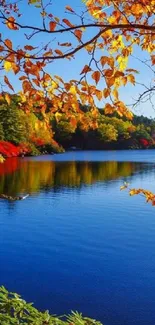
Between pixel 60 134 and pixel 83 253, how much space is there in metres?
62.2

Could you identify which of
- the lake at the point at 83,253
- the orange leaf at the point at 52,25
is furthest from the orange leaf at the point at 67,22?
the lake at the point at 83,253

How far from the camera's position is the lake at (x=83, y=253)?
24.3 feet

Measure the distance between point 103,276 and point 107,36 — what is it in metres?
5.80

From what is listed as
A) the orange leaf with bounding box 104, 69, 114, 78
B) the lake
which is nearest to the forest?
the orange leaf with bounding box 104, 69, 114, 78

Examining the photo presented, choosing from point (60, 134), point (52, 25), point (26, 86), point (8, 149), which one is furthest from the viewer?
point (60, 134)

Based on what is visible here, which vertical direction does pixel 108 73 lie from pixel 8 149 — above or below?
above

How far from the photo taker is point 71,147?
3009 inches

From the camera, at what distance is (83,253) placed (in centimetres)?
1024

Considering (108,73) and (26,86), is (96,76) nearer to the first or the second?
(108,73)

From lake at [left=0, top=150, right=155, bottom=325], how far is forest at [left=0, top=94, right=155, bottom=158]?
117 inches

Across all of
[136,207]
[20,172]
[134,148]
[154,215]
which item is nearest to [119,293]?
[154,215]

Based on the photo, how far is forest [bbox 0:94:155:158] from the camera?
5.28 m

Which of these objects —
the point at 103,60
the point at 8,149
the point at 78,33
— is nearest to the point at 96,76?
the point at 103,60

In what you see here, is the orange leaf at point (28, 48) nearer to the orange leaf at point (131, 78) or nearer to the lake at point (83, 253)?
the orange leaf at point (131, 78)
